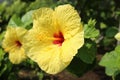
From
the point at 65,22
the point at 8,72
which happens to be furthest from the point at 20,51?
the point at 65,22

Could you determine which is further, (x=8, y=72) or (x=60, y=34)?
(x=8, y=72)

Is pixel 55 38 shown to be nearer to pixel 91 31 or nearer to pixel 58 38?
pixel 58 38

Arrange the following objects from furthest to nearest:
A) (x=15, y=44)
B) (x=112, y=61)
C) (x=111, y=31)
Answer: (x=111, y=31) < (x=15, y=44) < (x=112, y=61)

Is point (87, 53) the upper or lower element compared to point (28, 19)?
upper

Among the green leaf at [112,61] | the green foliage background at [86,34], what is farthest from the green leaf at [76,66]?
the green leaf at [112,61]

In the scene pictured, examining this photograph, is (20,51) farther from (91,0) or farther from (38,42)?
(91,0)

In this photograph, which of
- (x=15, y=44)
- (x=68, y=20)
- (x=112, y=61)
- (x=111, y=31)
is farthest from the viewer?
(x=111, y=31)

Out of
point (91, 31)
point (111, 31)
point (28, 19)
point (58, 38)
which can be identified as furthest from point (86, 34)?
point (111, 31)
